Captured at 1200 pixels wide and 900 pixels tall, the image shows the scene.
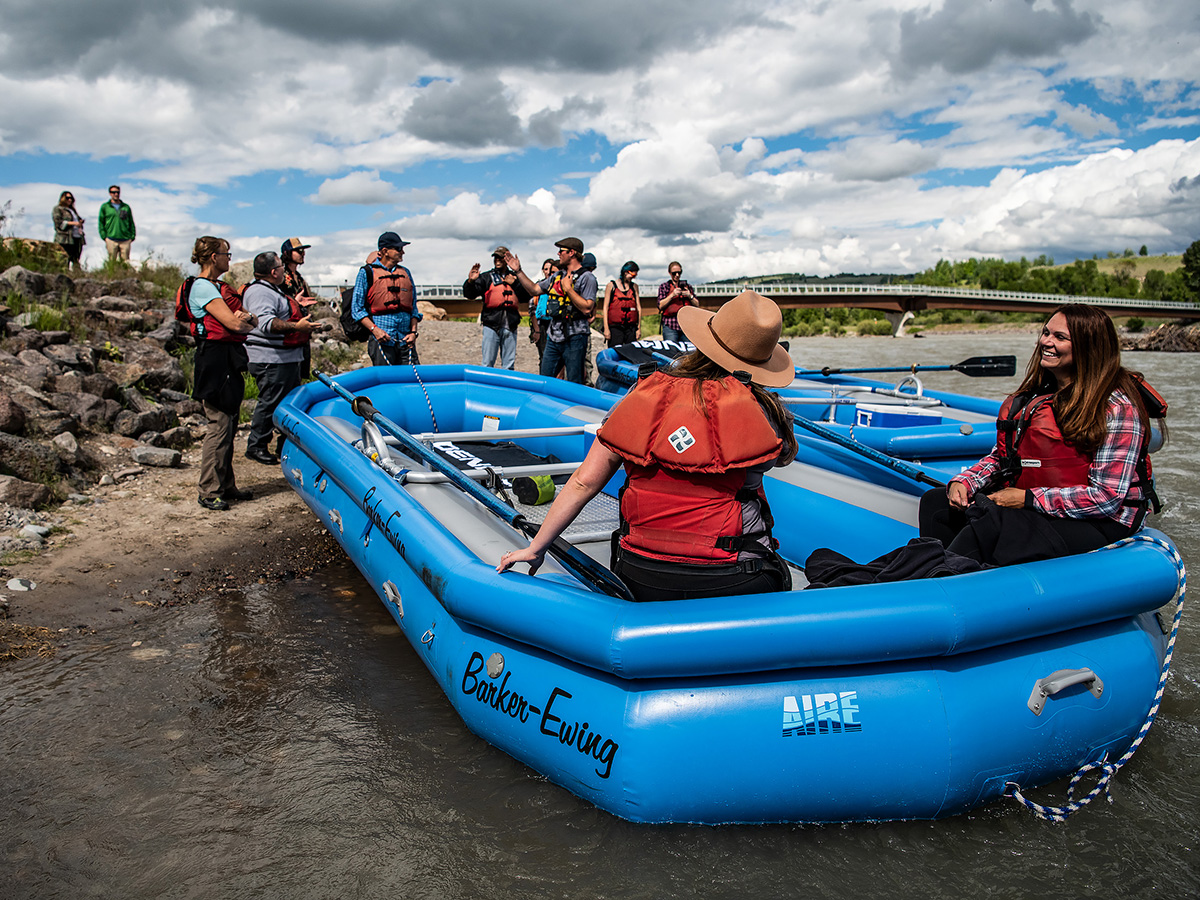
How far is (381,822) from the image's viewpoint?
7.54 ft

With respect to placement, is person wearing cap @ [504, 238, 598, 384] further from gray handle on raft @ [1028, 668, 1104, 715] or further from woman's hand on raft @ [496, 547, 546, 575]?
gray handle on raft @ [1028, 668, 1104, 715]

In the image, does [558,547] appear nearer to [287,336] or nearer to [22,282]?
[287,336]

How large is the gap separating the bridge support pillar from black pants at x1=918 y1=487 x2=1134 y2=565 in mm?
46589

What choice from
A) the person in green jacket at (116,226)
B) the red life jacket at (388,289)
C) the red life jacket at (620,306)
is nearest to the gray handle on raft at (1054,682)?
the red life jacket at (388,289)

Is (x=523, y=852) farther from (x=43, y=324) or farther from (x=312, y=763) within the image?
(x=43, y=324)

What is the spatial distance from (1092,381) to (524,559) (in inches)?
71.1

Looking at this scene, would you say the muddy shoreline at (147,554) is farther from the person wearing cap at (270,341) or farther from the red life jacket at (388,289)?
the red life jacket at (388,289)

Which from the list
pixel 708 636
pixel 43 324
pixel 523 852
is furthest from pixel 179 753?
pixel 43 324

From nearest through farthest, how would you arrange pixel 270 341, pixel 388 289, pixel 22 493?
pixel 22 493, pixel 270 341, pixel 388 289

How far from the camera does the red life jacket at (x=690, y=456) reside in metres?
2.18

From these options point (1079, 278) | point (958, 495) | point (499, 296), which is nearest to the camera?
point (958, 495)

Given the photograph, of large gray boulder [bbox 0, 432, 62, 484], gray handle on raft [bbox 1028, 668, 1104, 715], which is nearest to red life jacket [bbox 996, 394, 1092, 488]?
gray handle on raft [bbox 1028, 668, 1104, 715]

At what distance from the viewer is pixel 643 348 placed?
7469 millimetres

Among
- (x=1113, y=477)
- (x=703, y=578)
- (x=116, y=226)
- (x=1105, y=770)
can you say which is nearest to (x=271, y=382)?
(x=703, y=578)
